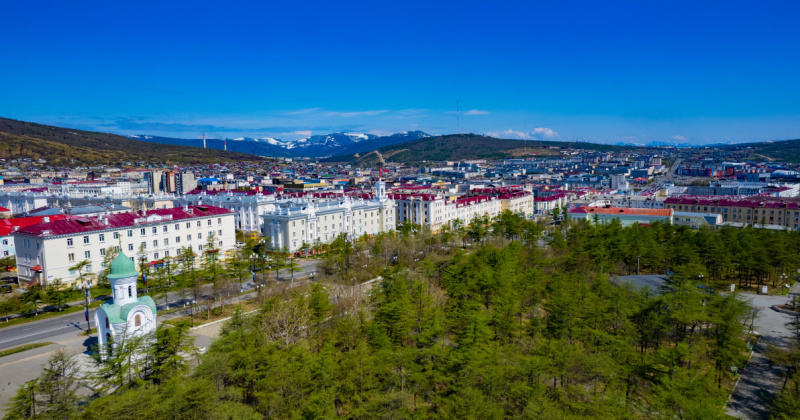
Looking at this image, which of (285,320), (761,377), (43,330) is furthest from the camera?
(43,330)

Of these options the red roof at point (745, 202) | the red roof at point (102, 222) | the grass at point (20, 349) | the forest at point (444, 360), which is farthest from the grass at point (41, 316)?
the red roof at point (745, 202)

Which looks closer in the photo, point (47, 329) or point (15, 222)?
point (47, 329)

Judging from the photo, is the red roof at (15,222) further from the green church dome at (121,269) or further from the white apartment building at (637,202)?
the white apartment building at (637,202)

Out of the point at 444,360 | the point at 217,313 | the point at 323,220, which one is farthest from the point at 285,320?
the point at 323,220

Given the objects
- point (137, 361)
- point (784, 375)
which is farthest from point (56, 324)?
point (784, 375)

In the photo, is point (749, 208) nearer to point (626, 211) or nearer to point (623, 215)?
point (626, 211)

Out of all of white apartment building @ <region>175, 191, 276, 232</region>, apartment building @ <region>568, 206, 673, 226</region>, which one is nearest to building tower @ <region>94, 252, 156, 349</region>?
white apartment building @ <region>175, 191, 276, 232</region>
